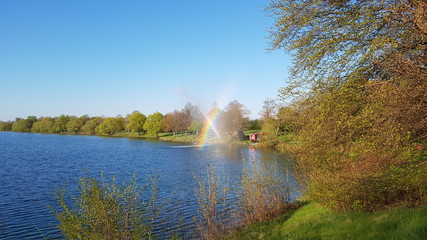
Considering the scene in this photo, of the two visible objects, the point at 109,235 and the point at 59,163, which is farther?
the point at 59,163

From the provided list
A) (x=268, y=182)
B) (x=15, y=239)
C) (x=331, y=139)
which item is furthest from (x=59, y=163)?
(x=331, y=139)

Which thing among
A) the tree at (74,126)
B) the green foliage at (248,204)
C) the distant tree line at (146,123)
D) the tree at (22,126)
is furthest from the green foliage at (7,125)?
the green foliage at (248,204)

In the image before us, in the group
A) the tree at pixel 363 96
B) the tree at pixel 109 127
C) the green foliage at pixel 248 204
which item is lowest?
the green foliage at pixel 248 204

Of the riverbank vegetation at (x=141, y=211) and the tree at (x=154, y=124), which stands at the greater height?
the tree at (x=154, y=124)

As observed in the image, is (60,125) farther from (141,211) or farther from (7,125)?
(141,211)

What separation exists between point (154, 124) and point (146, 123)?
14.7ft

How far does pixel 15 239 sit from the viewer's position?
14.7 metres

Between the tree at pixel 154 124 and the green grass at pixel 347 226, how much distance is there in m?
99.0

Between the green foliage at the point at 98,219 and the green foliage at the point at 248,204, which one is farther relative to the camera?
the green foliage at the point at 248,204

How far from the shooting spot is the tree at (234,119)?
8619 centimetres

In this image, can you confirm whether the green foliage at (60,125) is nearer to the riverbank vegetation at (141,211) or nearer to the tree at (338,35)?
the riverbank vegetation at (141,211)

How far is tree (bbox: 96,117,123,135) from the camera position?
125 m

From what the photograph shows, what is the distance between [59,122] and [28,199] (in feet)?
444

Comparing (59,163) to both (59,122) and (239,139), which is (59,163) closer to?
(239,139)
